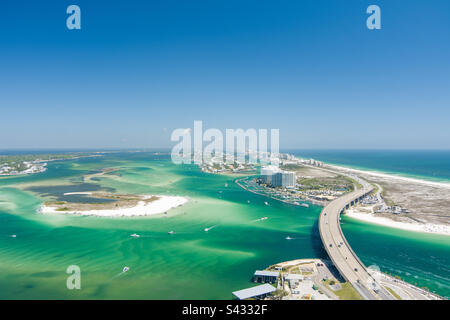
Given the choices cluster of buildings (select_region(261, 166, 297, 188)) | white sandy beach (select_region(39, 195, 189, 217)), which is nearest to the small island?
white sandy beach (select_region(39, 195, 189, 217))

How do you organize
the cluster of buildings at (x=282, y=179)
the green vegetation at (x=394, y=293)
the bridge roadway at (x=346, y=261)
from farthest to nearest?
the cluster of buildings at (x=282, y=179)
the bridge roadway at (x=346, y=261)
the green vegetation at (x=394, y=293)

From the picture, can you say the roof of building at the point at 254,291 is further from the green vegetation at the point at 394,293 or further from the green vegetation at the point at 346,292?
the green vegetation at the point at 394,293

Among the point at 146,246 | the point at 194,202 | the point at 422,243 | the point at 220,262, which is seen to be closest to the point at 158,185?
the point at 194,202

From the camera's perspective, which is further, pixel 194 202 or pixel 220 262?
pixel 194 202

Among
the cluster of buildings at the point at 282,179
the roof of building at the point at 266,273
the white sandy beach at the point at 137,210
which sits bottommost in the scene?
the roof of building at the point at 266,273

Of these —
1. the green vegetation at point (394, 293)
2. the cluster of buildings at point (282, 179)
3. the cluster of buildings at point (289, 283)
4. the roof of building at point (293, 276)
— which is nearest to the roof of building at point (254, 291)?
the cluster of buildings at point (289, 283)
